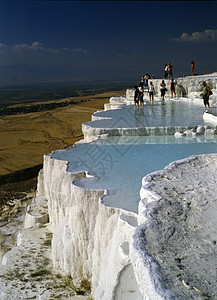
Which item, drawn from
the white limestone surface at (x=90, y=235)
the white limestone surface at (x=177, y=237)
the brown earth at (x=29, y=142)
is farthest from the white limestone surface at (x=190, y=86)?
the white limestone surface at (x=177, y=237)

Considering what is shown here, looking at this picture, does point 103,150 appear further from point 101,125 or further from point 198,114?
point 198,114

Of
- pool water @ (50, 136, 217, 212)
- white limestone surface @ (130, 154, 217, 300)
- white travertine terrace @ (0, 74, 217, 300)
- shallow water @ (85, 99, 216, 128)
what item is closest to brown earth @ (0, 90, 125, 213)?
shallow water @ (85, 99, 216, 128)

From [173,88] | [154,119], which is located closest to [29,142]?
[173,88]

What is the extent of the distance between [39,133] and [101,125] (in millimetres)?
15656

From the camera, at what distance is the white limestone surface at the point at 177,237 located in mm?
1997

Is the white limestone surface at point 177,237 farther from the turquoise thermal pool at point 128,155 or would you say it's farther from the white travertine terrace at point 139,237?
the turquoise thermal pool at point 128,155

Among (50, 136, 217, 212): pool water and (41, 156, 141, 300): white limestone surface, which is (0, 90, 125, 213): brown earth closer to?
(50, 136, 217, 212): pool water

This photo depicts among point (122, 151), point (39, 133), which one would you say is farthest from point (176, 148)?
point (39, 133)

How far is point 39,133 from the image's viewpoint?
23.3m

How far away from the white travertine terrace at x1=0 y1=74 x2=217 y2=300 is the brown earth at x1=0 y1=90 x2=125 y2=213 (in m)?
6.39

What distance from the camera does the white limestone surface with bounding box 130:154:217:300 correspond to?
200 centimetres

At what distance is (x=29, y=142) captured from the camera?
20.8 m

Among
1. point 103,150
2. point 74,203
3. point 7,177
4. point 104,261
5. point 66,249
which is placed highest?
point 103,150

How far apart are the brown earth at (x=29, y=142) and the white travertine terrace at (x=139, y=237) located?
252 inches
